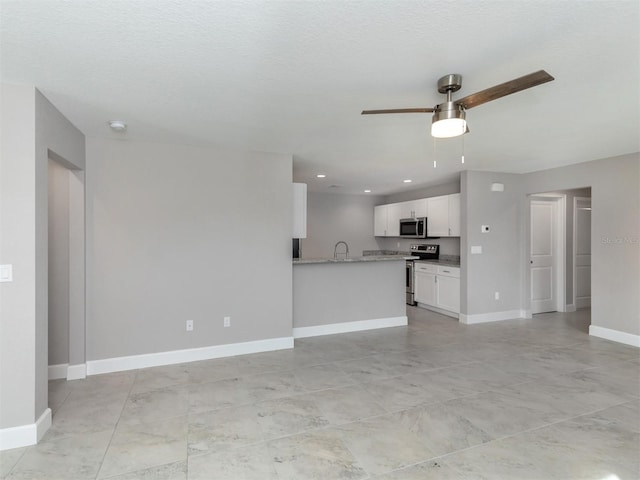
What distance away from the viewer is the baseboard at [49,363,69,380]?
334cm

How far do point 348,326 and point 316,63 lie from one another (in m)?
3.78

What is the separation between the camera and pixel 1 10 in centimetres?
154

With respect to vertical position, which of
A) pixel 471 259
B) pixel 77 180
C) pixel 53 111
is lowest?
pixel 471 259

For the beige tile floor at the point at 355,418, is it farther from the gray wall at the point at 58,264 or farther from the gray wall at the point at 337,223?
the gray wall at the point at 337,223

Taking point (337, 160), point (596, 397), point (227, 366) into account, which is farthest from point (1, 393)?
point (596, 397)

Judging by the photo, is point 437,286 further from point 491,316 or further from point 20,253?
point 20,253

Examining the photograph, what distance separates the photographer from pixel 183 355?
12.4 feet

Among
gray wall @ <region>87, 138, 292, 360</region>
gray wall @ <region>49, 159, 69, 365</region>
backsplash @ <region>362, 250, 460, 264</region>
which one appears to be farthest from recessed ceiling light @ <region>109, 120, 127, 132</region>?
backsplash @ <region>362, 250, 460, 264</region>

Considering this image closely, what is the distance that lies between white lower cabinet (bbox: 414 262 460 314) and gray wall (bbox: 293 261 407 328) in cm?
100

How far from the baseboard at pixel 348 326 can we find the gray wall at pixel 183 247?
51cm

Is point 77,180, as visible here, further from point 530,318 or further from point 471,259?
point 530,318

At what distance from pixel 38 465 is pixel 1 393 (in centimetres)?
54

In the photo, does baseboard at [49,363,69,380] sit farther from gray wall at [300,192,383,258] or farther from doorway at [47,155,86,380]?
gray wall at [300,192,383,258]

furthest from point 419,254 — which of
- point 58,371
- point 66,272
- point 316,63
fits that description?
point 58,371
